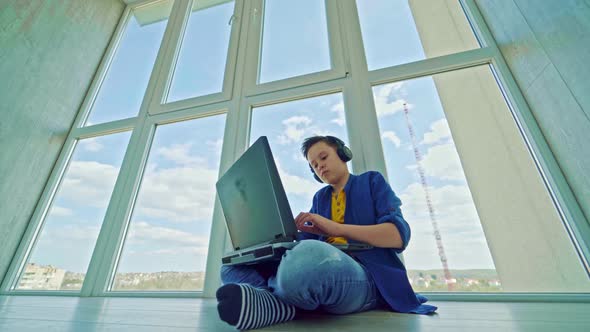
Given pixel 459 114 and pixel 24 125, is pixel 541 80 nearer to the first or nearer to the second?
pixel 459 114

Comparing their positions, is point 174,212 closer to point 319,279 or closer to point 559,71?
point 319,279

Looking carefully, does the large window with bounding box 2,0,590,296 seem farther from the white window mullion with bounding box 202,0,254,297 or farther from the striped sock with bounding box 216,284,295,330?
the striped sock with bounding box 216,284,295,330

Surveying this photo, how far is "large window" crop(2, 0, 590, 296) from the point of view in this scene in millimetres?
1196

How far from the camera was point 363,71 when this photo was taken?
5.39ft

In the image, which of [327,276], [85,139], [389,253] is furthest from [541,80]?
[85,139]

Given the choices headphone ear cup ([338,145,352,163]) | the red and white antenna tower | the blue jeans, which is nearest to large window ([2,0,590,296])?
the red and white antenna tower

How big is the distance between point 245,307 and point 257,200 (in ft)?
0.91

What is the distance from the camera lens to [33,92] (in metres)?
1.91

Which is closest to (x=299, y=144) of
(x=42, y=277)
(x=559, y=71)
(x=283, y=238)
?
(x=283, y=238)

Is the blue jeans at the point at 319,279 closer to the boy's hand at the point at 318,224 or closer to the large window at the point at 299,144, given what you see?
the boy's hand at the point at 318,224

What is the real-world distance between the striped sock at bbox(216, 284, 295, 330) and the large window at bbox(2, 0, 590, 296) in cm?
81

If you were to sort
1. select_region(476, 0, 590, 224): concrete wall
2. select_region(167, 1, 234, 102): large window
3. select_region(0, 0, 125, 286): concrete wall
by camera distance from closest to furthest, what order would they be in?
select_region(476, 0, 590, 224): concrete wall, select_region(0, 0, 125, 286): concrete wall, select_region(167, 1, 234, 102): large window

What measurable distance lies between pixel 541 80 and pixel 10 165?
3.21 metres

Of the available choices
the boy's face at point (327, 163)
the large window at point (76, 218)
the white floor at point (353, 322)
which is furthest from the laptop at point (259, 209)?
the large window at point (76, 218)
